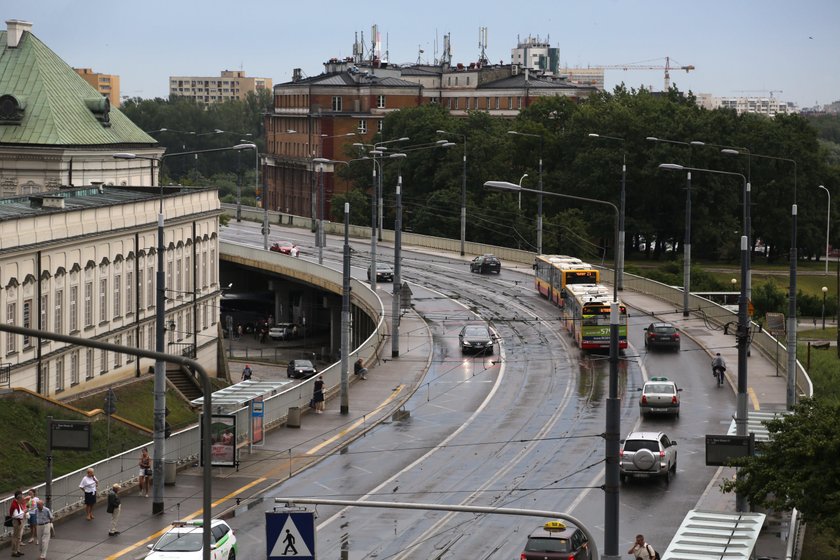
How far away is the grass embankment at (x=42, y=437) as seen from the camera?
48812 millimetres

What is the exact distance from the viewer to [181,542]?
37094mm

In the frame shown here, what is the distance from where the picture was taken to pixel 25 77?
329ft

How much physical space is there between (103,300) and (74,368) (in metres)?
4.61

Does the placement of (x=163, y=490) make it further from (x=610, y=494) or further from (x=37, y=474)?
(x=610, y=494)

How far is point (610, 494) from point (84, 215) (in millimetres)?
41452

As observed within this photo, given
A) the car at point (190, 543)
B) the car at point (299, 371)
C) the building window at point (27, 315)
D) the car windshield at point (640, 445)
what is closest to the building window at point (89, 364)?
the building window at point (27, 315)

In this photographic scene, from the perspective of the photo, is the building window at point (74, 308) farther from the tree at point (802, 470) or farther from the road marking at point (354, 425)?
the tree at point (802, 470)

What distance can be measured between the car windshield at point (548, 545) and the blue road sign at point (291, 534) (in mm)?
10444

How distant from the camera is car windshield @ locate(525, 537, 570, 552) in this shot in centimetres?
3728

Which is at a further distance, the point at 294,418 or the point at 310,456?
the point at 294,418


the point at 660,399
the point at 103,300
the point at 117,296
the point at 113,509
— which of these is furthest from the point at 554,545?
the point at 117,296

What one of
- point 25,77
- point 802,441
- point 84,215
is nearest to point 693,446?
point 802,441

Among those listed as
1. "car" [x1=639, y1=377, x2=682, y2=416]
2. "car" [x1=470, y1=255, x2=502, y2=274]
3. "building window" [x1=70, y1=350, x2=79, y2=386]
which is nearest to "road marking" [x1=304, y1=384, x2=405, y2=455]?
"car" [x1=639, y1=377, x2=682, y2=416]

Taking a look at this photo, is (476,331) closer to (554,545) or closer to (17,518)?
(17,518)
